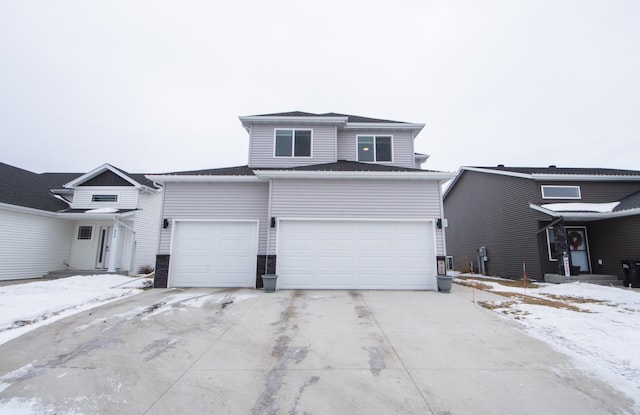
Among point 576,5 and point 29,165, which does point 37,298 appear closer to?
point 576,5

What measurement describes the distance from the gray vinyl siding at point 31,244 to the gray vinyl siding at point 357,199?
12.7 m

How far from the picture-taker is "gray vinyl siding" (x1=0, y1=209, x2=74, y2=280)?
1229 centimetres

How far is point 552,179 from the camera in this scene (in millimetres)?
12773

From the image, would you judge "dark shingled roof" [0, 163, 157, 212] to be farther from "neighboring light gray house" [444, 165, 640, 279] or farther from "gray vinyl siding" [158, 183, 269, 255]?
"neighboring light gray house" [444, 165, 640, 279]

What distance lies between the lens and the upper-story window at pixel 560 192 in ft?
42.2

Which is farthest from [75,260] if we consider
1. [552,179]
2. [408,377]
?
[552,179]

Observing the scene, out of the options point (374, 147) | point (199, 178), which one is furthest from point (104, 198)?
point (374, 147)

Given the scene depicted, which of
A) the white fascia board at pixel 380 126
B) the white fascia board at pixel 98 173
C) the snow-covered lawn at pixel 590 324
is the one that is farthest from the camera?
the white fascia board at pixel 98 173

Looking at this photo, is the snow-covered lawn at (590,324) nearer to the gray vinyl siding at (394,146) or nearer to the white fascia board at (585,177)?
the white fascia board at (585,177)

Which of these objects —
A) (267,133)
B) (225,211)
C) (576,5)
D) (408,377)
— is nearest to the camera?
(408,377)

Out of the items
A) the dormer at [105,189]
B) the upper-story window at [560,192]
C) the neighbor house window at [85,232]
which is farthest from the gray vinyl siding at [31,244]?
the upper-story window at [560,192]

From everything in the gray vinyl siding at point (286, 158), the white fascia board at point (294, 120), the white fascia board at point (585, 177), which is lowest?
the white fascia board at point (585, 177)

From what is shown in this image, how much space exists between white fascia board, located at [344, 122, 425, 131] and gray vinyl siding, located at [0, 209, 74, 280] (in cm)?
1560

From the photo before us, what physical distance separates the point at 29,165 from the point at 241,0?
141 ft
